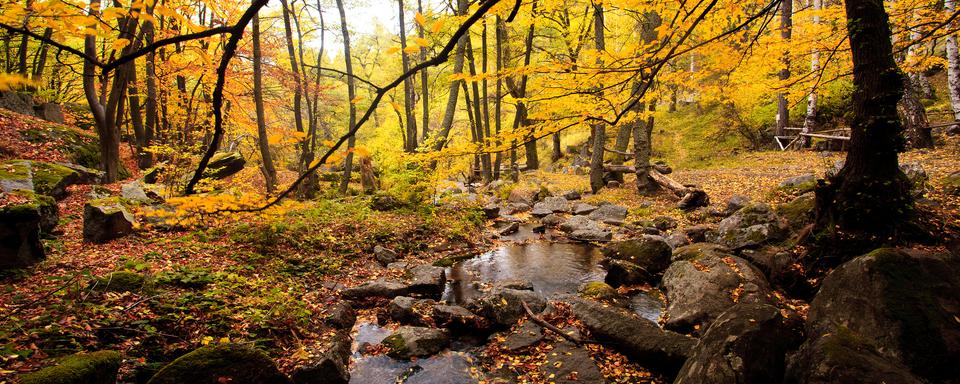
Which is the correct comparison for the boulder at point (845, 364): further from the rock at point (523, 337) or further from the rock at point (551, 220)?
the rock at point (551, 220)

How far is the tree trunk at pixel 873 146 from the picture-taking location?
5.31 metres

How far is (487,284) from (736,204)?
669 cm

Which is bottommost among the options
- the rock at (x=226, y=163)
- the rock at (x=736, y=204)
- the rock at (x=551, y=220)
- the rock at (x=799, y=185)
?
the rock at (x=551, y=220)

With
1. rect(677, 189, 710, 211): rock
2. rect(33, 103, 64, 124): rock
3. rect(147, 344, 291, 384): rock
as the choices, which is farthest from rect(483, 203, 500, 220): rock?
rect(33, 103, 64, 124): rock

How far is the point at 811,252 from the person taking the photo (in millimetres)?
5867

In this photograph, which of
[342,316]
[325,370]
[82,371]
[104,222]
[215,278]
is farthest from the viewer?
[104,222]

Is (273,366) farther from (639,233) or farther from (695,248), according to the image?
(639,233)

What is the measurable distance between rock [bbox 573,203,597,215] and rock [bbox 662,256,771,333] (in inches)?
267

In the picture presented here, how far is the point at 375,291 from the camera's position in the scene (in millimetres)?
7008

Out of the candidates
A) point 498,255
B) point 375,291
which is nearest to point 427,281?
point 375,291

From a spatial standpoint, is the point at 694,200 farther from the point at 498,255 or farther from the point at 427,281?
the point at 427,281

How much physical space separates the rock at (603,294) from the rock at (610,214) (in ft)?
16.7

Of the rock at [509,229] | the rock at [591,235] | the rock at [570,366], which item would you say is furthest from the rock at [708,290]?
the rock at [509,229]

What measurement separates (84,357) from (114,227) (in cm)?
452
